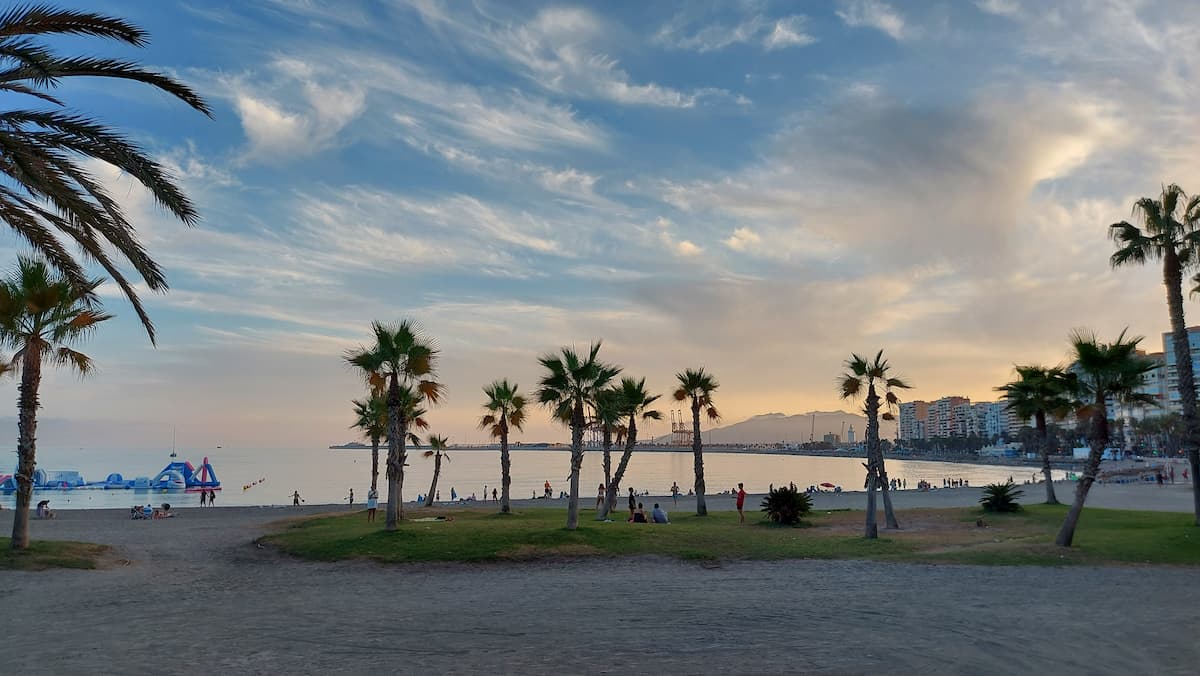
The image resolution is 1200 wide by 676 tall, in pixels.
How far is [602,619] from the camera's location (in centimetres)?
1310

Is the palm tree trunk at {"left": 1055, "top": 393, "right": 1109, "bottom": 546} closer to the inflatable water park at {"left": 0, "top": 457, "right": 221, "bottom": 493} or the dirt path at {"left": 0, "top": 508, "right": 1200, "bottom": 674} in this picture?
the dirt path at {"left": 0, "top": 508, "right": 1200, "bottom": 674}

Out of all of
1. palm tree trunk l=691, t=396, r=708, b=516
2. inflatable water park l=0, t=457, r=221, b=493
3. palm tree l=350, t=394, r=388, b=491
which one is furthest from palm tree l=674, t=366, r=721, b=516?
inflatable water park l=0, t=457, r=221, b=493

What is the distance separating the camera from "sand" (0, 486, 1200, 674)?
1016 centimetres

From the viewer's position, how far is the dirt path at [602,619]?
10172 millimetres

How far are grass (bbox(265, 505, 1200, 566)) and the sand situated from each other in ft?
4.89

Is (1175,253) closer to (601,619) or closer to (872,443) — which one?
(872,443)

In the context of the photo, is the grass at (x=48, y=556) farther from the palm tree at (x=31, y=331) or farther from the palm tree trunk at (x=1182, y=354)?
the palm tree trunk at (x=1182, y=354)

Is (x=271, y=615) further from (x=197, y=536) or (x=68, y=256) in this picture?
(x=197, y=536)

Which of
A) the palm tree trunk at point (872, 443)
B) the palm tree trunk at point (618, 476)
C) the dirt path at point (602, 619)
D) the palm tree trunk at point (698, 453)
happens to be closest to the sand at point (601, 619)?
the dirt path at point (602, 619)

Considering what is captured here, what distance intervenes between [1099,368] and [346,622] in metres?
22.2

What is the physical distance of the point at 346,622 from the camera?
13125 mm

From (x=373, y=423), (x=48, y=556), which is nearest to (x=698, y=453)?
(x=373, y=423)

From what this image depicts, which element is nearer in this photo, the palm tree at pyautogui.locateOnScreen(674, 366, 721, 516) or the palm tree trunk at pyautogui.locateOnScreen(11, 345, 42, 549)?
the palm tree trunk at pyautogui.locateOnScreen(11, 345, 42, 549)

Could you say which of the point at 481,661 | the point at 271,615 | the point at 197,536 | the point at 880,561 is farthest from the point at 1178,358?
the point at 197,536
